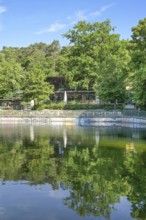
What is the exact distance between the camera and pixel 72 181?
15.0 m

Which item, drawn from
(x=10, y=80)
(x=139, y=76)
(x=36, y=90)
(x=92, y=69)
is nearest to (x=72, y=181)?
(x=139, y=76)

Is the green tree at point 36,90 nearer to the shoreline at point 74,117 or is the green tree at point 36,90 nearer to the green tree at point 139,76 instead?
the shoreline at point 74,117

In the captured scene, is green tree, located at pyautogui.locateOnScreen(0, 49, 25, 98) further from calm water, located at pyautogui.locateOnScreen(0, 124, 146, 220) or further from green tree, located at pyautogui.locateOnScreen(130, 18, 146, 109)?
calm water, located at pyautogui.locateOnScreen(0, 124, 146, 220)

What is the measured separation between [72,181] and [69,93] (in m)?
51.0

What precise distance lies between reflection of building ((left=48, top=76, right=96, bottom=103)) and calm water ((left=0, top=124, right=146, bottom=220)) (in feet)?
125

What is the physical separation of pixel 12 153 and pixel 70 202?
33.6 feet

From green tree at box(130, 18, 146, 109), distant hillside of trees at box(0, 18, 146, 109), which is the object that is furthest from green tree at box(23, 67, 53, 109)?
green tree at box(130, 18, 146, 109)

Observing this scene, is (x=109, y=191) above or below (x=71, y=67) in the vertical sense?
below

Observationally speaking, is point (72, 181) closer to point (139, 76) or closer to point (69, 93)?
point (139, 76)

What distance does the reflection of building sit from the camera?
6375 cm

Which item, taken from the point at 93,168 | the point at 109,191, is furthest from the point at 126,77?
the point at 109,191

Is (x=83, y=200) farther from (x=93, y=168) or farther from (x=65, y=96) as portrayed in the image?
(x=65, y=96)

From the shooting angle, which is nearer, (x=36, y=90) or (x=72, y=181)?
(x=72, y=181)

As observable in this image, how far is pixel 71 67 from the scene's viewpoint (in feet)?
205
